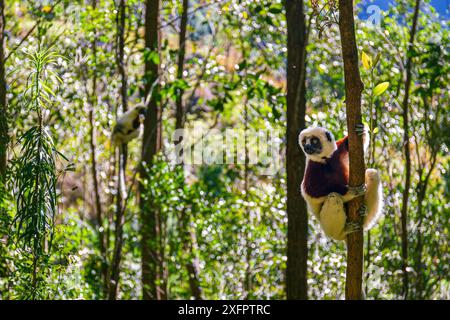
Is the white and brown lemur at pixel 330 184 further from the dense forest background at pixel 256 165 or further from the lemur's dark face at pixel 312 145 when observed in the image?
the dense forest background at pixel 256 165

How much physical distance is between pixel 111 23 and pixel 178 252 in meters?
2.95

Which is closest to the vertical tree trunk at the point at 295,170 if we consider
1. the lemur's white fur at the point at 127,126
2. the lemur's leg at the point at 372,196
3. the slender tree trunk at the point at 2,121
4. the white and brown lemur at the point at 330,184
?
the white and brown lemur at the point at 330,184

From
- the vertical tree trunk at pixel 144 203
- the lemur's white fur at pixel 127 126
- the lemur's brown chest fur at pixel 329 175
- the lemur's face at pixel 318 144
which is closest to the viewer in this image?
the lemur's brown chest fur at pixel 329 175

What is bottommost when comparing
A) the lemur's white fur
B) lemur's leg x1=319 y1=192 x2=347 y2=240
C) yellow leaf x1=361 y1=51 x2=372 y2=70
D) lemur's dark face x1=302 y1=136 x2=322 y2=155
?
lemur's leg x1=319 y1=192 x2=347 y2=240

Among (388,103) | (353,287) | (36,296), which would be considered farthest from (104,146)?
(353,287)

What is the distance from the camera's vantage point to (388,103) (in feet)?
25.4

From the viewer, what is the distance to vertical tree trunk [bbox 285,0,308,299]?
18.7ft

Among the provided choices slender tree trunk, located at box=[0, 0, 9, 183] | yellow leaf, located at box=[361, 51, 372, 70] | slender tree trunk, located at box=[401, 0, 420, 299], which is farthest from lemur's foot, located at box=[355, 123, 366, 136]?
slender tree trunk, located at box=[401, 0, 420, 299]

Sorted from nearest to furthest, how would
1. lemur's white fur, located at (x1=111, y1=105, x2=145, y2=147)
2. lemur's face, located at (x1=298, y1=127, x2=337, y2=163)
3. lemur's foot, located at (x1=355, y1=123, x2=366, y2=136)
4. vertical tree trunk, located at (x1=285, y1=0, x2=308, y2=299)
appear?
lemur's foot, located at (x1=355, y1=123, x2=366, y2=136), lemur's face, located at (x1=298, y1=127, x2=337, y2=163), vertical tree trunk, located at (x1=285, y1=0, x2=308, y2=299), lemur's white fur, located at (x1=111, y1=105, x2=145, y2=147)

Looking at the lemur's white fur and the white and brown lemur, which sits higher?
the lemur's white fur

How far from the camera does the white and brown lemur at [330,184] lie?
4621 mm

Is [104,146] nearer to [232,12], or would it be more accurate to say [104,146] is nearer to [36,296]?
[232,12]

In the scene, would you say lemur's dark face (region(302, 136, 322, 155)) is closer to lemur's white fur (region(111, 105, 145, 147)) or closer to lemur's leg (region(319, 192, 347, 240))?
lemur's leg (region(319, 192, 347, 240))

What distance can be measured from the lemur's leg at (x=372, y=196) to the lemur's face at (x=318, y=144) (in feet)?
1.41
